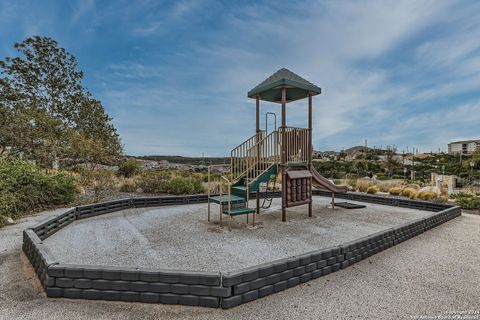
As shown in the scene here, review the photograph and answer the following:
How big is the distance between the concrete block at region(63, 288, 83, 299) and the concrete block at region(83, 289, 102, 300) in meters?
0.05

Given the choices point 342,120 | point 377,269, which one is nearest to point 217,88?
point 342,120

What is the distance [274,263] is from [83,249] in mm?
3075

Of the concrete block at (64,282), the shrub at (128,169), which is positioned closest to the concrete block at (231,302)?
the concrete block at (64,282)

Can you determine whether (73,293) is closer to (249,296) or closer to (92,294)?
(92,294)

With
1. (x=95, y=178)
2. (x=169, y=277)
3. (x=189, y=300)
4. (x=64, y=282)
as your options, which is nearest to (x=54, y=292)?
(x=64, y=282)

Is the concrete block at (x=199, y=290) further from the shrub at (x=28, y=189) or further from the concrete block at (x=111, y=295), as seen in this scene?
the shrub at (x=28, y=189)

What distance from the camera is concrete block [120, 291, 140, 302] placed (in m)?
2.42

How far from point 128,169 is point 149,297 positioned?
1202 cm

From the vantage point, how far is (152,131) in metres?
13.1

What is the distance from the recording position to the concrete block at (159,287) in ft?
7.84

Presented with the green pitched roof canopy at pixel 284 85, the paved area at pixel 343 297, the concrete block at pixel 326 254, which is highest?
the green pitched roof canopy at pixel 284 85

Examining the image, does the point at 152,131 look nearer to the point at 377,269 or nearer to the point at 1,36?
the point at 1,36

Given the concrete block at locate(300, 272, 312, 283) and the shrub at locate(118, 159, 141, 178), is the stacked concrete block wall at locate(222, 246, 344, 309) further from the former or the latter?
the shrub at locate(118, 159, 141, 178)

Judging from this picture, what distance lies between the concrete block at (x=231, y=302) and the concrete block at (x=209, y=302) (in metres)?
0.06
